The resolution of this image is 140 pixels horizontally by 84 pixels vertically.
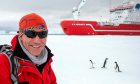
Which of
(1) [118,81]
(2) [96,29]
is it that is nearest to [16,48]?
(1) [118,81]

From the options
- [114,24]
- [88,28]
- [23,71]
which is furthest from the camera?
[114,24]

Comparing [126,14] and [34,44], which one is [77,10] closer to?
[126,14]

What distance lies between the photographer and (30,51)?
189 centimetres

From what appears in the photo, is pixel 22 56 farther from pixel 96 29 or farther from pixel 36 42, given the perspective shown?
pixel 96 29

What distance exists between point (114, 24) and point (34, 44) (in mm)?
52477

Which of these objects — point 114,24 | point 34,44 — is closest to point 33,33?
point 34,44

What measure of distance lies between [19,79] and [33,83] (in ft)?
0.39

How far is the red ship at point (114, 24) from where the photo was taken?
50.8 meters

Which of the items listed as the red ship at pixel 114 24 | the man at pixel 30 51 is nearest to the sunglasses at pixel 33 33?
the man at pixel 30 51

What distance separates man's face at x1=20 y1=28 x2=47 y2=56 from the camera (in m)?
1.89

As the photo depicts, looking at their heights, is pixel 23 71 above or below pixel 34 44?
below

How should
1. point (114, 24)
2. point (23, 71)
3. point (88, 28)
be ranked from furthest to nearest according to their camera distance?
point (114, 24) → point (88, 28) → point (23, 71)

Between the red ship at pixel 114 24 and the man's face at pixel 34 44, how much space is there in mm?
48355

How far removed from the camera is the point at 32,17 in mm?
1906
